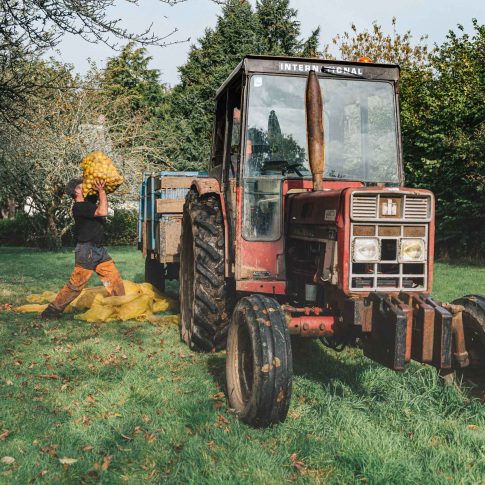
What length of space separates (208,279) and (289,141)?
1377 mm

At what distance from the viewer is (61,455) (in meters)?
3.62

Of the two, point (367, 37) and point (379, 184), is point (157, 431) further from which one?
point (367, 37)

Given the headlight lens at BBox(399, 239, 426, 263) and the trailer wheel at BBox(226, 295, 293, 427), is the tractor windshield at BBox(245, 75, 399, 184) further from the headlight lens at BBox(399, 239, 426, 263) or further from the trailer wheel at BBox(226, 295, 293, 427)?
the trailer wheel at BBox(226, 295, 293, 427)

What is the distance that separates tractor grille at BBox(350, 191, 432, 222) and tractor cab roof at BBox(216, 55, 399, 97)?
61.7 inches

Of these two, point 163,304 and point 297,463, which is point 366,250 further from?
point 163,304

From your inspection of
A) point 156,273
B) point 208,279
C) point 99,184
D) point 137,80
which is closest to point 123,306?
point 99,184

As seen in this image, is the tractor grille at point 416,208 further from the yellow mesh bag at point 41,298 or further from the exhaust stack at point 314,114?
the yellow mesh bag at point 41,298

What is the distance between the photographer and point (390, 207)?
4.24 meters

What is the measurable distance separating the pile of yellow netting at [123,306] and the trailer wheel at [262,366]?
11.0 ft

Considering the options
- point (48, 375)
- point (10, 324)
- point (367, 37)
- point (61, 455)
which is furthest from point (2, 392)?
point (367, 37)

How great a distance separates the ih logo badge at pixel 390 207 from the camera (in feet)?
13.9

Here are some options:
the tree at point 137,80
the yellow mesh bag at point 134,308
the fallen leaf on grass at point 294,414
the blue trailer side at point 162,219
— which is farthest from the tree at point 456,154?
the tree at point 137,80

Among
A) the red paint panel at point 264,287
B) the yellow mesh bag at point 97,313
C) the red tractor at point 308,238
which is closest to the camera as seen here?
the red tractor at point 308,238

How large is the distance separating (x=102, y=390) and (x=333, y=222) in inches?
87.0
